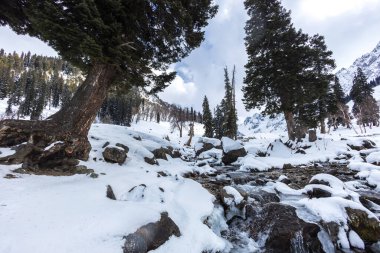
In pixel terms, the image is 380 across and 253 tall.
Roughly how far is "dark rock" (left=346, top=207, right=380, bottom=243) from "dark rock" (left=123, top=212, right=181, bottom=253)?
446 cm

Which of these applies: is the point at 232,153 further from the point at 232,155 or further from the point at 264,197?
the point at 264,197

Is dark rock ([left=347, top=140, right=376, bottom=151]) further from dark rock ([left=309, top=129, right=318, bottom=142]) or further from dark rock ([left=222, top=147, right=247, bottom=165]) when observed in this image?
dark rock ([left=222, top=147, right=247, bottom=165])

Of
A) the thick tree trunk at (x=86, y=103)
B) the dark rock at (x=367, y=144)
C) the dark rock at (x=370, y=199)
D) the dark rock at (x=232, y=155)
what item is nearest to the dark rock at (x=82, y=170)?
the thick tree trunk at (x=86, y=103)

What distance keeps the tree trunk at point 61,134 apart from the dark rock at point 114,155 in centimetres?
117

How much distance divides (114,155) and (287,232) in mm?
7309

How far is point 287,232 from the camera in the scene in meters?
5.52

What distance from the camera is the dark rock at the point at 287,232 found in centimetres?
532

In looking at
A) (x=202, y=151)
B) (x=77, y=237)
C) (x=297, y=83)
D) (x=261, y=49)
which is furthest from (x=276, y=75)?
(x=77, y=237)

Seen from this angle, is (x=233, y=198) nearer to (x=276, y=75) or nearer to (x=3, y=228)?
(x=3, y=228)

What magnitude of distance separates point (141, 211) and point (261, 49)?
799 inches

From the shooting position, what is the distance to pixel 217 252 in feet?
16.0

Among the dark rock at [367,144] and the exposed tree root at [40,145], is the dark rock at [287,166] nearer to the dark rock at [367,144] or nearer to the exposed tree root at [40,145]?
the dark rock at [367,144]

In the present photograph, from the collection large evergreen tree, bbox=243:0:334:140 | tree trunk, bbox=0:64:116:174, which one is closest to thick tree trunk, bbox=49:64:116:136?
tree trunk, bbox=0:64:116:174

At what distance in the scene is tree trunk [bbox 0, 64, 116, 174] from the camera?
22.3ft
